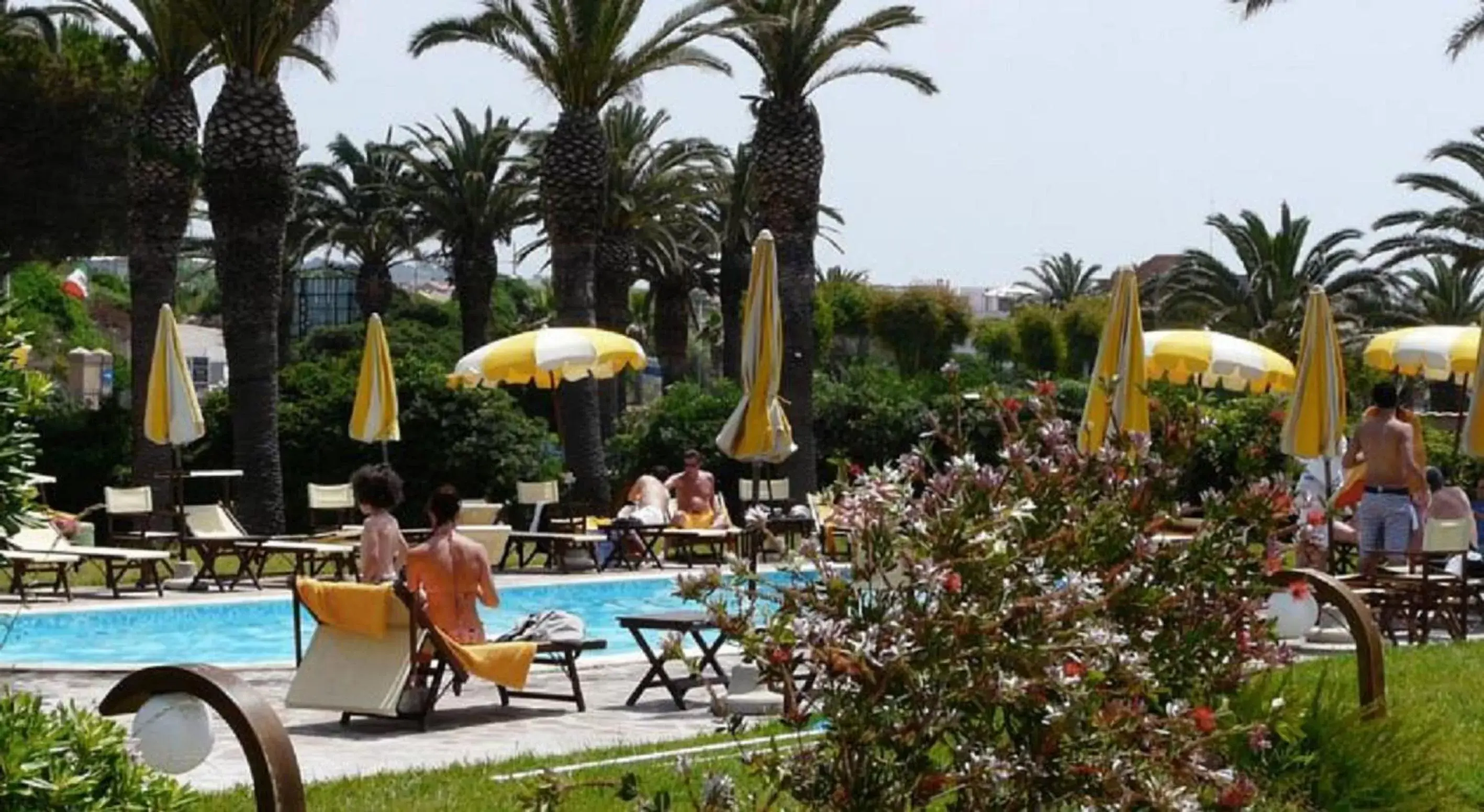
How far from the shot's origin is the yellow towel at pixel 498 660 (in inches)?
417

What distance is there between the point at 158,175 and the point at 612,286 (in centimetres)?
1420

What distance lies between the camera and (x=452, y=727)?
11.0 metres

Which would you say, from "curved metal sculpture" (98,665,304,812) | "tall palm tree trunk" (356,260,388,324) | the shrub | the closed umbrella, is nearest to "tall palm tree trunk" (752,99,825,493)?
the closed umbrella

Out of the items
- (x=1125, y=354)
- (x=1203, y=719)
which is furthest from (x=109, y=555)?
(x=1203, y=719)

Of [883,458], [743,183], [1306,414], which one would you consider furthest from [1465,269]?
[1306,414]

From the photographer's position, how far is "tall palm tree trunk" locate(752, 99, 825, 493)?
99.0ft

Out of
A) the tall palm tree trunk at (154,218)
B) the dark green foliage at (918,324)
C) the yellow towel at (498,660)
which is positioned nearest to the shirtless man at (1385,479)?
the yellow towel at (498,660)

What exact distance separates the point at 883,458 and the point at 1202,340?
1043 cm

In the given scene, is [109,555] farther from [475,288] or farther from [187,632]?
[475,288]

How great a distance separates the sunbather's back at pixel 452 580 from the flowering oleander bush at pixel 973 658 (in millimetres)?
5819

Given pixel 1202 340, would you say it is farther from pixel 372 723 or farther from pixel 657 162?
pixel 657 162

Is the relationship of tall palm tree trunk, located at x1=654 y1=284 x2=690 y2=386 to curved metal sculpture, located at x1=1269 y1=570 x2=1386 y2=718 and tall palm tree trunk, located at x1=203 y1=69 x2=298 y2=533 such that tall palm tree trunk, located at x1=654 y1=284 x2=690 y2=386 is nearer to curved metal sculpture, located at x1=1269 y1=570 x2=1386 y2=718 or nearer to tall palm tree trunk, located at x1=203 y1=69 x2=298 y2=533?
tall palm tree trunk, located at x1=203 y1=69 x2=298 y2=533

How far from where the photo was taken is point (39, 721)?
4.35 m

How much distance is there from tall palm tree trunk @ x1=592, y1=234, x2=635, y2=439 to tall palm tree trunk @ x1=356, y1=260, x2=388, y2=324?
13.2m
